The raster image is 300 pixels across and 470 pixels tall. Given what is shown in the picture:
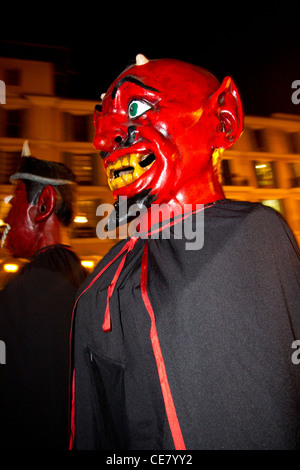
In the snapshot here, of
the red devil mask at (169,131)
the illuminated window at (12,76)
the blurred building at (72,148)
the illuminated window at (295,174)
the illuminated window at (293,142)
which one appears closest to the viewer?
the red devil mask at (169,131)

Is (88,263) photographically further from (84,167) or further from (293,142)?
(293,142)

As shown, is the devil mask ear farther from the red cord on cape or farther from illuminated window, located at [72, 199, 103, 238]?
illuminated window, located at [72, 199, 103, 238]

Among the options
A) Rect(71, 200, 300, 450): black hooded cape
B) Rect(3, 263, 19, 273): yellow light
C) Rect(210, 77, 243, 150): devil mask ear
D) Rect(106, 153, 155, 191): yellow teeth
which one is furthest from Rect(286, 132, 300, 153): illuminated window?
Rect(71, 200, 300, 450): black hooded cape

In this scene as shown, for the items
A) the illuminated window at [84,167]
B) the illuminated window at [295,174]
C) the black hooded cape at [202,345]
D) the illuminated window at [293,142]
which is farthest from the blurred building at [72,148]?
the black hooded cape at [202,345]

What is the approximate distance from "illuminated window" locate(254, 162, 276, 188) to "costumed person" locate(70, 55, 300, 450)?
1665 cm

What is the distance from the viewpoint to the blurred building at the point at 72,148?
42.9 feet

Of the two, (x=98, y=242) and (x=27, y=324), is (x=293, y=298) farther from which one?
(x=98, y=242)

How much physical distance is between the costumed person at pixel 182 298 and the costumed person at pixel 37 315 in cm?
41

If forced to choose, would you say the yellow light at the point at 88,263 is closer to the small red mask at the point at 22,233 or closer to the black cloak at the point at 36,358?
the small red mask at the point at 22,233

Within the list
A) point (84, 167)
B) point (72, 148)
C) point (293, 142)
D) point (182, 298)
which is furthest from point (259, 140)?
point (182, 298)

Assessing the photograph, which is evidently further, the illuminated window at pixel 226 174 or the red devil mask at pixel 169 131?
the illuminated window at pixel 226 174

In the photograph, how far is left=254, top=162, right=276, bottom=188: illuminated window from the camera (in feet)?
54.1

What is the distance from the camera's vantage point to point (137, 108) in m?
1.12
